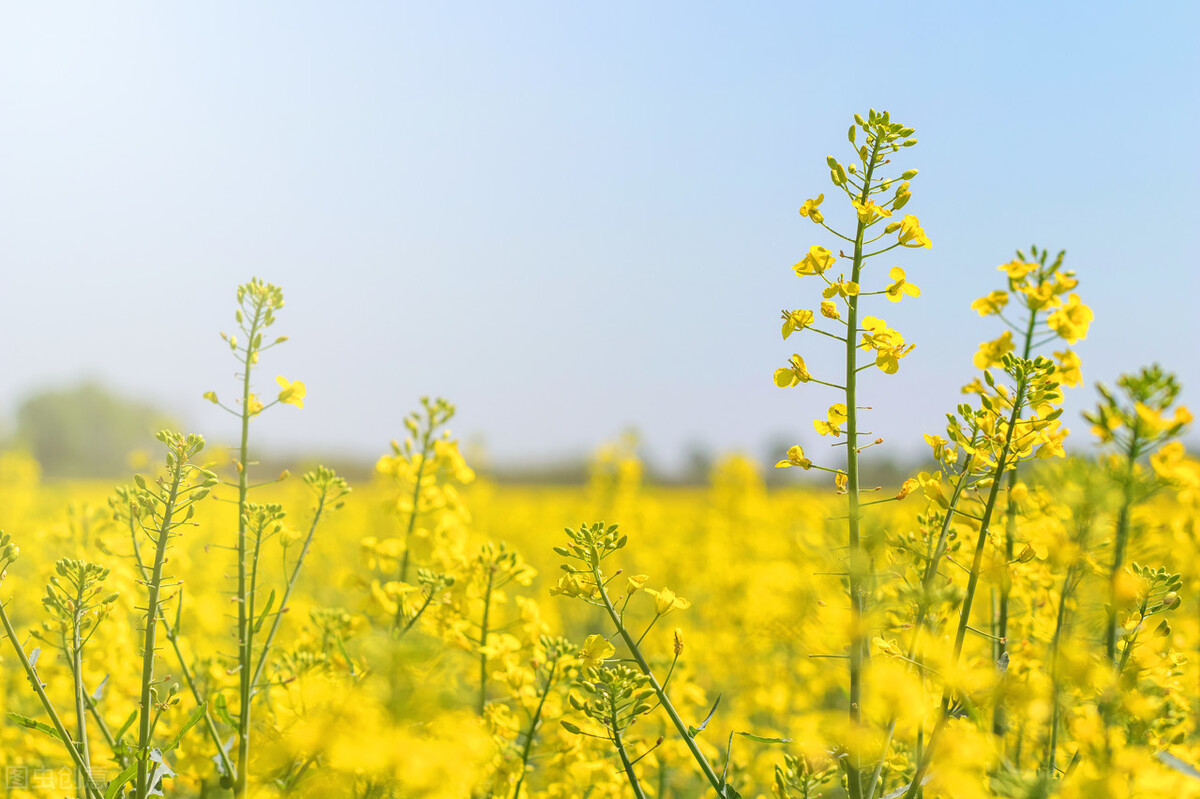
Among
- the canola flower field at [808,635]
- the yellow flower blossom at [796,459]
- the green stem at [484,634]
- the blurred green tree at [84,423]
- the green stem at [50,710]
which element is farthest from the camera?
the blurred green tree at [84,423]

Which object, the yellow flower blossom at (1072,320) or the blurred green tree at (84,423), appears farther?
the blurred green tree at (84,423)

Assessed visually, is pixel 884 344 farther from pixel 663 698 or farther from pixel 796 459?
pixel 663 698

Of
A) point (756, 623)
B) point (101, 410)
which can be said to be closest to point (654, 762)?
point (756, 623)

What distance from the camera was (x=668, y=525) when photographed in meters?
15.0

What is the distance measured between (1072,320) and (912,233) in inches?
18.1

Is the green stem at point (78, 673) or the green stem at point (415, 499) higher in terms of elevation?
the green stem at point (415, 499)

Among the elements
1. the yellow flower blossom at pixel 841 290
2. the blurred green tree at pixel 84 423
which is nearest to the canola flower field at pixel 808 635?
the yellow flower blossom at pixel 841 290

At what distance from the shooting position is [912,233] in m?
2.02

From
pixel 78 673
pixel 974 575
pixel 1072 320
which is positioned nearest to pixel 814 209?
pixel 1072 320

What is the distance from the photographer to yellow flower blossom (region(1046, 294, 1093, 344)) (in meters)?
2.00

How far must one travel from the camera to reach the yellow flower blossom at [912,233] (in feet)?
6.55

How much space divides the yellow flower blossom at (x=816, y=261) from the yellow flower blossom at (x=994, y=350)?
46 centimetres

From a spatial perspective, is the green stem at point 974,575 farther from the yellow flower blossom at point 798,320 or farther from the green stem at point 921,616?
the yellow flower blossom at point 798,320

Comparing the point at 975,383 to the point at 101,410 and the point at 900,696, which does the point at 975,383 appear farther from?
the point at 101,410
